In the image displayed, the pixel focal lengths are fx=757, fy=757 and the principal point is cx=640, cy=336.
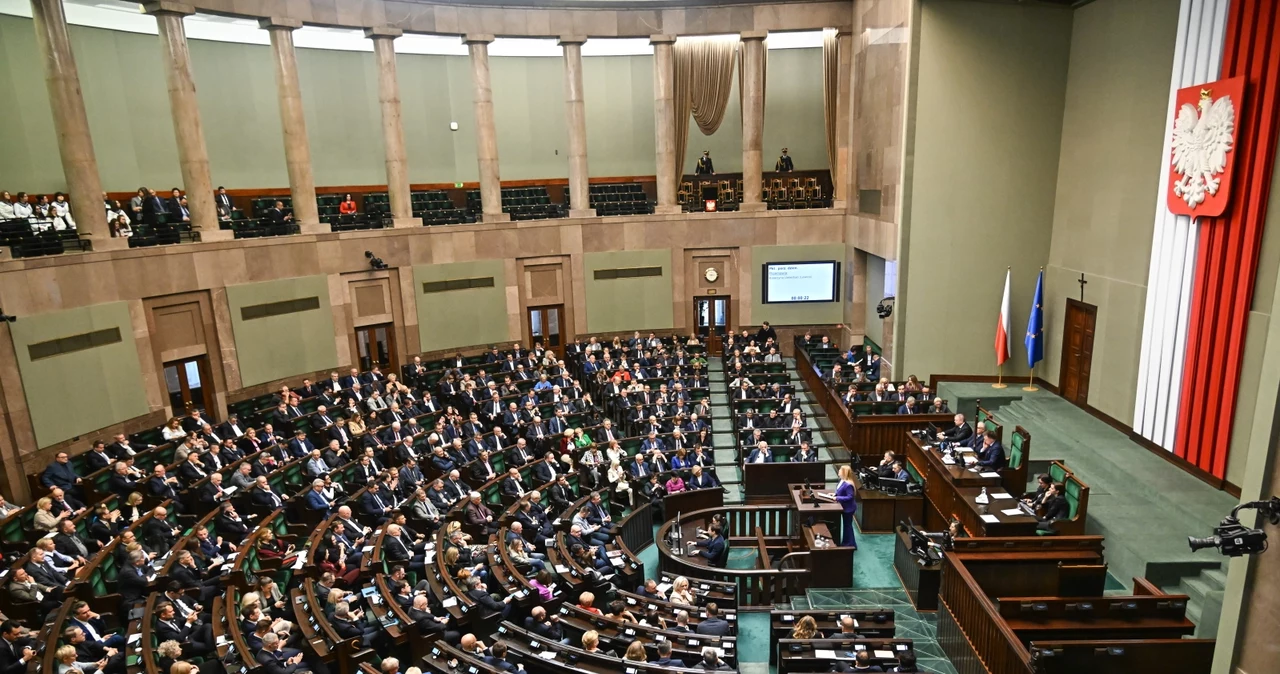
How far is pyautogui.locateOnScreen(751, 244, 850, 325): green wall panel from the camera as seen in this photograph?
20.3 meters

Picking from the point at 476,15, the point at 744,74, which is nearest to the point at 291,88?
the point at 476,15

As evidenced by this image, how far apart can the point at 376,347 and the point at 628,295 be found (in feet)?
21.6

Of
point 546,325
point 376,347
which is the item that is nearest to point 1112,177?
point 546,325

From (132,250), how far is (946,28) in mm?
15583

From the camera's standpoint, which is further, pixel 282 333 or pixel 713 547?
pixel 282 333

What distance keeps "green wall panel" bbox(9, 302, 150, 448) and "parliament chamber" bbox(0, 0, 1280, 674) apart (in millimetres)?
68

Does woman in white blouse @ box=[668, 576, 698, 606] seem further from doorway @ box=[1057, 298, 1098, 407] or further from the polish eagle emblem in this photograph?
the polish eagle emblem

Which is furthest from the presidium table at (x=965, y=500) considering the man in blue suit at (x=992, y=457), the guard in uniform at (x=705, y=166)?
the guard in uniform at (x=705, y=166)

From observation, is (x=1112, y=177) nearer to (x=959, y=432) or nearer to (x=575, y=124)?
(x=959, y=432)

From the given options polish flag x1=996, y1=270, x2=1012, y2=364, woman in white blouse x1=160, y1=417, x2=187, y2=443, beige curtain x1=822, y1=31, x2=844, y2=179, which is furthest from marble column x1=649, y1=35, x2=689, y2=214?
woman in white blouse x1=160, y1=417, x2=187, y2=443

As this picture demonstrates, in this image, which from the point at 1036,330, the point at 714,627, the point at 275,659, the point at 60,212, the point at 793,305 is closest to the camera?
the point at 275,659

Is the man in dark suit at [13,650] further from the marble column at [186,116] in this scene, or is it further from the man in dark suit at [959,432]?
the man in dark suit at [959,432]

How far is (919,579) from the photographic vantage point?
30.2ft

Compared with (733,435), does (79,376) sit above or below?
above
